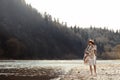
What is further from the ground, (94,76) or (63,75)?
(94,76)

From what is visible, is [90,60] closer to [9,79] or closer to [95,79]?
[95,79]

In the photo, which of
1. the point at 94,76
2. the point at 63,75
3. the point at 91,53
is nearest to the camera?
the point at 91,53

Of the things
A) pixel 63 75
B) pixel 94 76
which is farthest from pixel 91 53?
pixel 63 75

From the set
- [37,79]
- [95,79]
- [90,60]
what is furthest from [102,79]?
[37,79]

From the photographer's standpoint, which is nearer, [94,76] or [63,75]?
[94,76]

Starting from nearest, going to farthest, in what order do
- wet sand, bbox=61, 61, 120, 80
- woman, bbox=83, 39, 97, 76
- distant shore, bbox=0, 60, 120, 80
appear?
wet sand, bbox=61, 61, 120, 80 → woman, bbox=83, 39, 97, 76 → distant shore, bbox=0, 60, 120, 80

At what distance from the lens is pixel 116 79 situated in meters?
27.0

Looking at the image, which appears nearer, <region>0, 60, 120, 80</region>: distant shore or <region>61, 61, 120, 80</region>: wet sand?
<region>61, 61, 120, 80</region>: wet sand

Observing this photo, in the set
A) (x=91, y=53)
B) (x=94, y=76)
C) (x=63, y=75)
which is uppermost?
(x=91, y=53)

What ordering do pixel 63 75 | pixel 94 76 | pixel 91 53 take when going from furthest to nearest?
pixel 63 75 < pixel 94 76 < pixel 91 53

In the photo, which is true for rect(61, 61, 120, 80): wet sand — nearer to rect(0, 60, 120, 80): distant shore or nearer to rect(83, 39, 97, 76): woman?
rect(0, 60, 120, 80): distant shore

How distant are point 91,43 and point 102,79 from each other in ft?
13.3

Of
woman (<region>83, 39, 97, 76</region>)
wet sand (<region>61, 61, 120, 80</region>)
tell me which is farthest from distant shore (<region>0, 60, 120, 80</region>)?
woman (<region>83, 39, 97, 76</region>)

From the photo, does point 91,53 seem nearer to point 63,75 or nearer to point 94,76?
point 94,76
